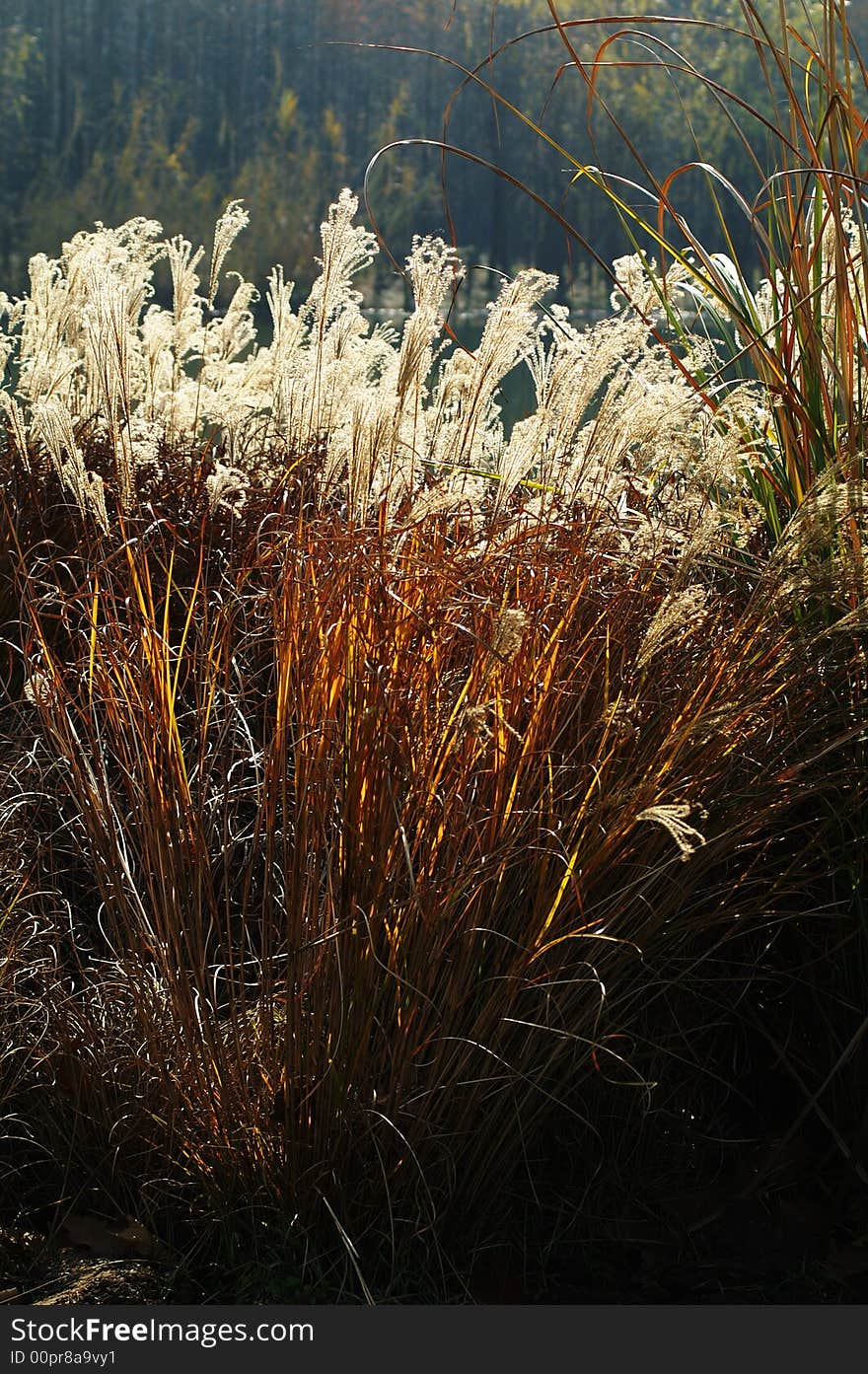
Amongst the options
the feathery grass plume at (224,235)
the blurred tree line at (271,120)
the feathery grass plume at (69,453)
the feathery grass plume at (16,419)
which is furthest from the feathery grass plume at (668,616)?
the blurred tree line at (271,120)

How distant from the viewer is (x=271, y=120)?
2330cm

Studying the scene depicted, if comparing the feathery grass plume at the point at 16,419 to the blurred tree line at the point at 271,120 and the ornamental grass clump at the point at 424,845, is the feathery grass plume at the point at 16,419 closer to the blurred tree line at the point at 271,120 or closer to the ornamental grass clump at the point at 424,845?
the ornamental grass clump at the point at 424,845

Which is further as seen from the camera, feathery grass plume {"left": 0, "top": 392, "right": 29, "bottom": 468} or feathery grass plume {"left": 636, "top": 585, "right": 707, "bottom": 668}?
feathery grass plume {"left": 0, "top": 392, "right": 29, "bottom": 468}

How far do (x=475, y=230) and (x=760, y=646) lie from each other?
841 inches

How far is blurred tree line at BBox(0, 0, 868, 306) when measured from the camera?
22.4 m

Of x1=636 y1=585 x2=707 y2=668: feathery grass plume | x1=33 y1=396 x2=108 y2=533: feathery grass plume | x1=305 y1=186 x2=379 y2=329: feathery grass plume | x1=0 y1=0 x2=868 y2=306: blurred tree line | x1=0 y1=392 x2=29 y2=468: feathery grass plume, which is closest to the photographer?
x1=636 y1=585 x2=707 y2=668: feathery grass plume

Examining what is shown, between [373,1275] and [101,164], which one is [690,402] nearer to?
[373,1275]

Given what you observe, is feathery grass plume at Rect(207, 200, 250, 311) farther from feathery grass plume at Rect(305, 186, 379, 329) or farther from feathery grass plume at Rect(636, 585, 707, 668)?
feathery grass plume at Rect(636, 585, 707, 668)

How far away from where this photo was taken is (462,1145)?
1358mm

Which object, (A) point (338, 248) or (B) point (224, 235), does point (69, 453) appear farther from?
(B) point (224, 235)

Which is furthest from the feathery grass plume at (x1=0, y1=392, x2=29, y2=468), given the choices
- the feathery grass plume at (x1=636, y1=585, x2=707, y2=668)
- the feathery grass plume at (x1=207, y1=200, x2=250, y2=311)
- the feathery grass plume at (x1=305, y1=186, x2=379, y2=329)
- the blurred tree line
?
the blurred tree line

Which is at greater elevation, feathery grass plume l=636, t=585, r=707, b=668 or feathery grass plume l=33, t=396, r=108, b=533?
feathery grass plume l=636, t=585, r=707, b=668

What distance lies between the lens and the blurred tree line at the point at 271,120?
22.4m

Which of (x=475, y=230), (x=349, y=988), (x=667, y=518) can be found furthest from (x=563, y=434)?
(x=475, y=230)
